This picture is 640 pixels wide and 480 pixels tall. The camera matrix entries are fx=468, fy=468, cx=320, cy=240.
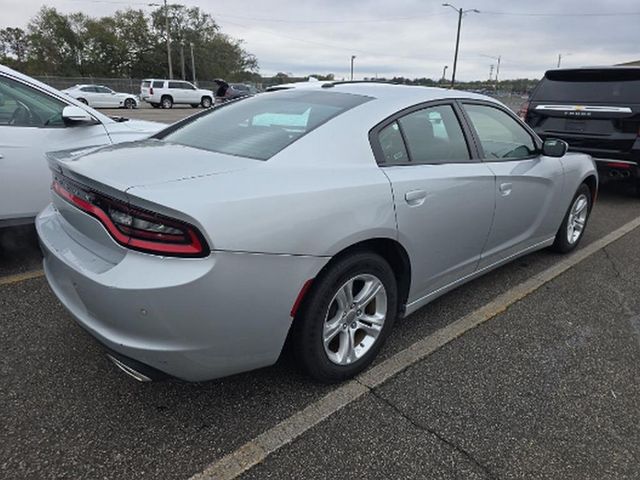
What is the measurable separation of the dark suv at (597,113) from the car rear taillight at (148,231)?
6382mm

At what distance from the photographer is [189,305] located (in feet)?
5.67

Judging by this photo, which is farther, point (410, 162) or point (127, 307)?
point (410, 162)

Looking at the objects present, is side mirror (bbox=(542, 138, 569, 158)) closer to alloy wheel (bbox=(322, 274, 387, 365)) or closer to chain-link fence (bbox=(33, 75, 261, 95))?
alloy wheel (bbox=(322, 274, 387, 365))

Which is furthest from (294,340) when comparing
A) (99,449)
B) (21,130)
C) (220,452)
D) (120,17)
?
(120,17)

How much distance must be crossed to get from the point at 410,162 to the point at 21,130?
3.01 metres

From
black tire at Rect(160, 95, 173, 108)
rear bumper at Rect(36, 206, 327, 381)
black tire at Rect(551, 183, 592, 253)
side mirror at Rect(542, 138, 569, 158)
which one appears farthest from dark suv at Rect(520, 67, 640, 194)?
black tire at Rect(160, 95, 173, 108)

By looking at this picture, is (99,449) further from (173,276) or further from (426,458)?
(426,458)

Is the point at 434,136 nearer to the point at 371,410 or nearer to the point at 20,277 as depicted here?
the point at 371,410

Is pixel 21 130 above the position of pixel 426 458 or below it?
above

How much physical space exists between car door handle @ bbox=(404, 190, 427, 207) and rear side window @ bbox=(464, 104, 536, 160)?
849 mm

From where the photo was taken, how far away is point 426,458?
197 centimetres

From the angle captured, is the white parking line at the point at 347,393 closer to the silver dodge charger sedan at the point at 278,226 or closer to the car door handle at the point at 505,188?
the silver dodge charger sedan at the point at 278,226

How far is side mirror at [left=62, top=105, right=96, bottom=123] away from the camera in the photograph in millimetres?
3756

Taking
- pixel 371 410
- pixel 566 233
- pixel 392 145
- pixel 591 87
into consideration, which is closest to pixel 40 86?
pixel 392 145
